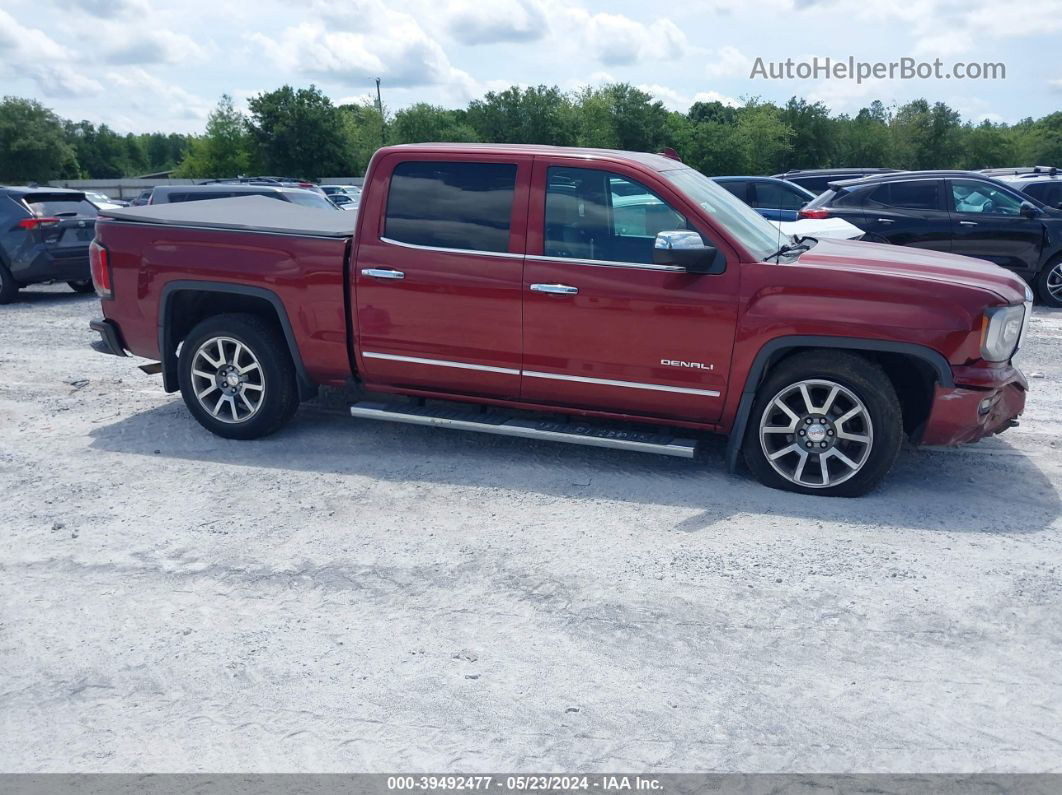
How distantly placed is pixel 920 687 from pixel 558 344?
283 cm

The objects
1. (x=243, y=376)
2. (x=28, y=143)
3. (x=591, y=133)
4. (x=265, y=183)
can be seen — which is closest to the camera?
(x=243, y=376)

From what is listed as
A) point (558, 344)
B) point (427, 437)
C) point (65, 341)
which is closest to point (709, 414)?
point (558, 344)

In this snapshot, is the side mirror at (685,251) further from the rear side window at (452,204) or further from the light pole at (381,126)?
the light pole at (381,126)

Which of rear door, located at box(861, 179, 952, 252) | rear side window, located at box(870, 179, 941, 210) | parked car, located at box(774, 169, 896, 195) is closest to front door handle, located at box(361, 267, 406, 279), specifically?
rear door, located at box(861, 179, 952, 252)

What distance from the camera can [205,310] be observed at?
664cm

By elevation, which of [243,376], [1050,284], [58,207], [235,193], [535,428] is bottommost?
[535,428]

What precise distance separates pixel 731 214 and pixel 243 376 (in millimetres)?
3337

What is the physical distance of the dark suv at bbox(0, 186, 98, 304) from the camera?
12.5 metres

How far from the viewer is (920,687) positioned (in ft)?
11.5

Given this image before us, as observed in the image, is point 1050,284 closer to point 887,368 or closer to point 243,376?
point 887,368

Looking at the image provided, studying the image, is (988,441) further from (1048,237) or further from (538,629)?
(1048,237)

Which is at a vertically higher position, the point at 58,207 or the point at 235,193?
the point at 235,193

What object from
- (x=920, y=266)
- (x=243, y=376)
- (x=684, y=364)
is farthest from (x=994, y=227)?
(x=243, y=376)

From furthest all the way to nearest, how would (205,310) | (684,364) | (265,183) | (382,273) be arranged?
(265,183), (205,310), (382,273), (684,364)
